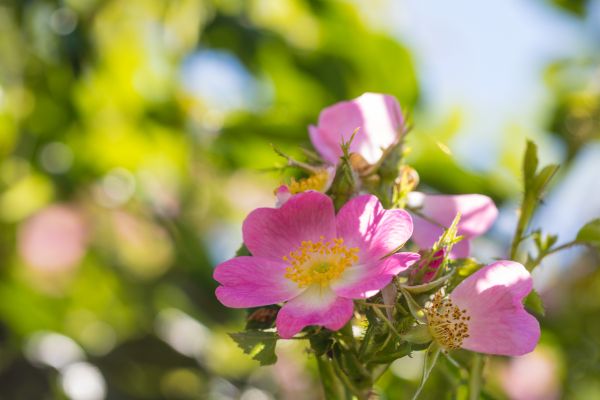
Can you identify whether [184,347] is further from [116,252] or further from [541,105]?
[541,105]

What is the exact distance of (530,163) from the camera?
22.9 inches

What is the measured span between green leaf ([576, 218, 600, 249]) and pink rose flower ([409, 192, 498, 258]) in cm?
6

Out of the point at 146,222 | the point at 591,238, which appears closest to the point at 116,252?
the point at 146,222

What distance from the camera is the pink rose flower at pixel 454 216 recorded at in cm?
59

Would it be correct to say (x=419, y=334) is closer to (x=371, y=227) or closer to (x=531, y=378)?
(x=371, y=227)

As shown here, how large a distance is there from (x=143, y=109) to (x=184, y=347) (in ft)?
1.58

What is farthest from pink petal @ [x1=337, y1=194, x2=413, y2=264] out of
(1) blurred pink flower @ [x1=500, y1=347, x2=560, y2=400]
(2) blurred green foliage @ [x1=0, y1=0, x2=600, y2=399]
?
(1) blurred pink flower @ [x1=500, y1=347, x2=560, y2=400]

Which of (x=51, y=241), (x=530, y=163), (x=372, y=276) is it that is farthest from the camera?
(x=51, y=241)

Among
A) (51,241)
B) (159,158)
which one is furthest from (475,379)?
(51,241)

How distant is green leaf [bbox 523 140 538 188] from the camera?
1.90 ft

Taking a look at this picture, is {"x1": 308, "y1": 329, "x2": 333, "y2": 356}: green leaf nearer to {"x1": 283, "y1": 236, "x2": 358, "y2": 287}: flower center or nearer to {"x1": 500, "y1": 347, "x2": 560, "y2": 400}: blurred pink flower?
{"x1": 283, "y1": 236, "x2": 358, "y2": 287}: flower center

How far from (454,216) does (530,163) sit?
7cm

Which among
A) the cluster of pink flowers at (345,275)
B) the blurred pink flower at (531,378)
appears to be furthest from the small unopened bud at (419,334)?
the blurred pink flower at (531,378)

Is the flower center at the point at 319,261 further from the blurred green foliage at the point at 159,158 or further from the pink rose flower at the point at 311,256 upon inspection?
the blurred green foliage at the point at 159,158
